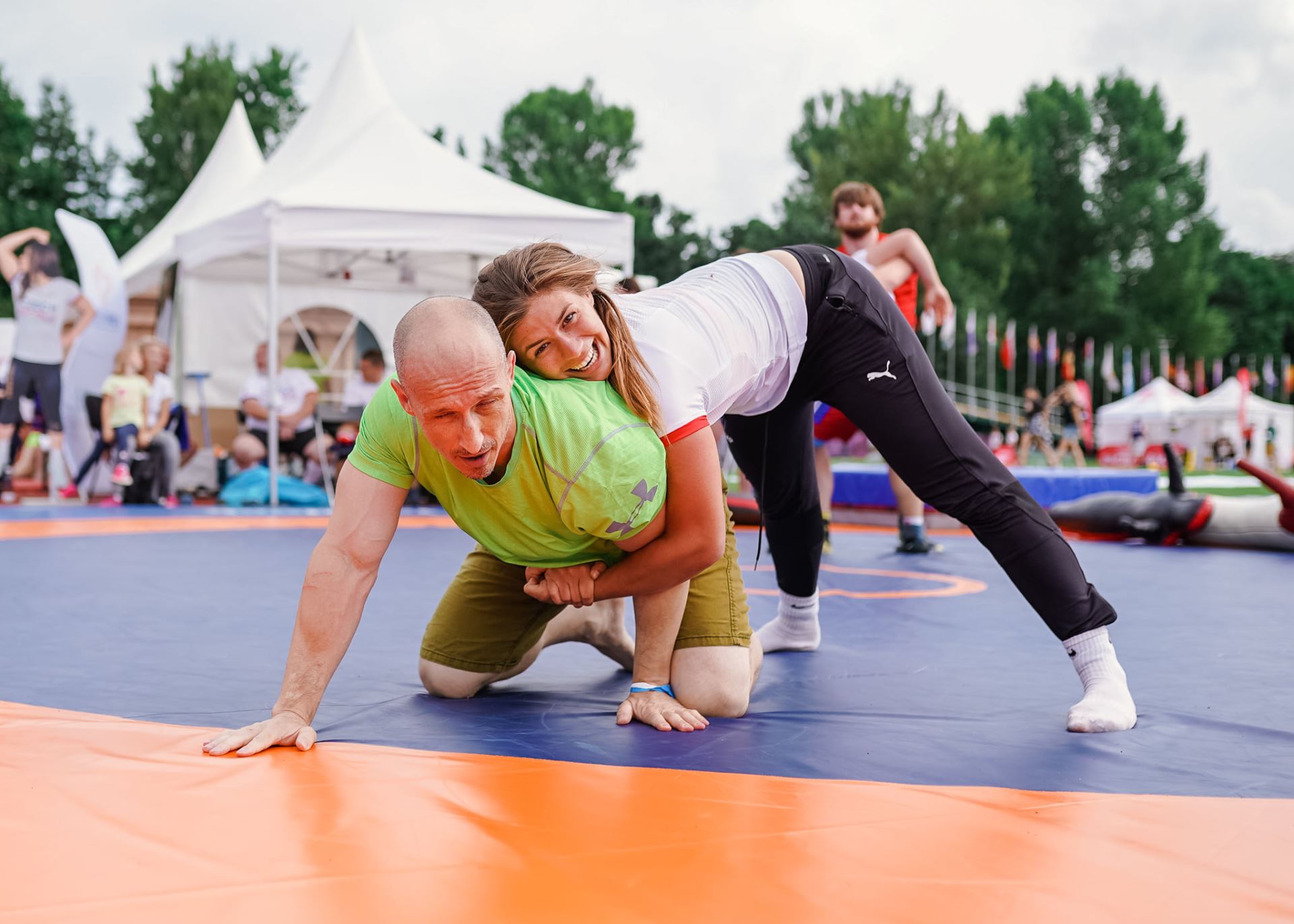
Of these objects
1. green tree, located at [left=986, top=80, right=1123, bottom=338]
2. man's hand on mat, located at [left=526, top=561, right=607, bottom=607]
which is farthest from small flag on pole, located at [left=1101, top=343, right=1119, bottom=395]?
man's hand on mat, located at [left=526, top=561, right=607, bottom=607]

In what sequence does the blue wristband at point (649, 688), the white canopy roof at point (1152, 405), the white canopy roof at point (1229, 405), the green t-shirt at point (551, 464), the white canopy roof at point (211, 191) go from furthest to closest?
1. the white canopy roof at point (1152, 405)
2. the white canopy roof at point (1229, 405)
3. the white canopy roof at point (211, 191)
4. the blue wristband at point (649, 688)
5. the green t-shirt at point (551, 464)

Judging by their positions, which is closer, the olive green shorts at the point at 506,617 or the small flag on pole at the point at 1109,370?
the olive green shorts at the point at 506,617

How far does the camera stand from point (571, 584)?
6.61ft

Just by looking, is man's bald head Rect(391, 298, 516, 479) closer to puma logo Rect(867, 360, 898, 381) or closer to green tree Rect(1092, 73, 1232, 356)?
puma logo Rect(867, 360, 898, 381)

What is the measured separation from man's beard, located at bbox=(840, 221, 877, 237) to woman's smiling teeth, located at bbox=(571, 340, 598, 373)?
3.47 metres

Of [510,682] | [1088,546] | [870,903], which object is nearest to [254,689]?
[510,682]

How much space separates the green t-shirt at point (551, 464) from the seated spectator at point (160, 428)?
704 cm

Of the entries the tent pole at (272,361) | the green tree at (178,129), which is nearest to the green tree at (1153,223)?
the green tree at (178,129)

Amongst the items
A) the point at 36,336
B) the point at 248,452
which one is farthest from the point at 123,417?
the point at 36,336

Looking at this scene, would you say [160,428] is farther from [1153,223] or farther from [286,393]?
[1153,223]

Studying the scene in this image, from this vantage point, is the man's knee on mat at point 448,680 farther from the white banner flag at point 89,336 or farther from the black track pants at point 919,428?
the white banner flag at point 89,336

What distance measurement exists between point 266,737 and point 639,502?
0.72 meters

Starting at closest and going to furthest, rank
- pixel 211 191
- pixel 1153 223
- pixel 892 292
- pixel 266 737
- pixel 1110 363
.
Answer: pixel 266 737
pixel 892 292
pixel 211 191
pixel 1110 363
pixel 1153 223

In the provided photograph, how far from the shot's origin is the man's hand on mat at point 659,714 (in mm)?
2059
